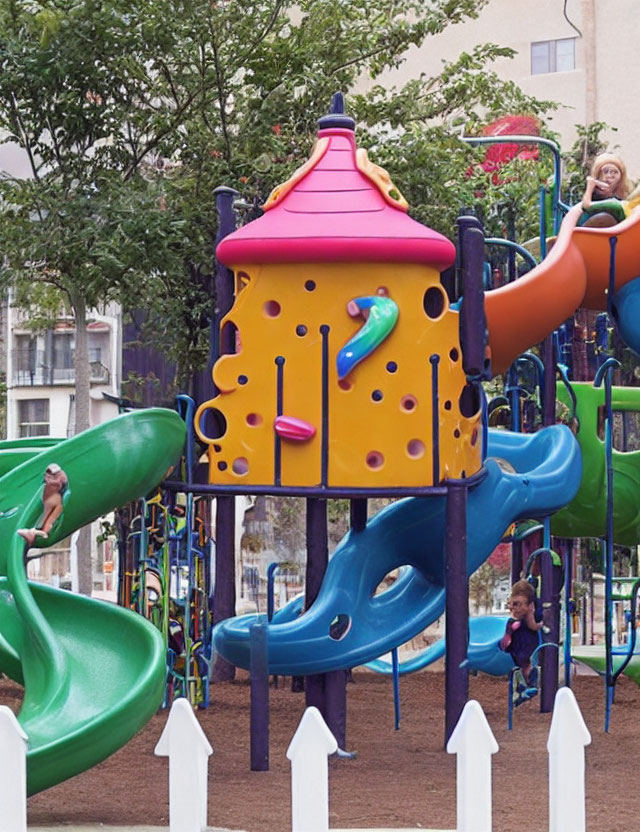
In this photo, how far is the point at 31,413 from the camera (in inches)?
1708

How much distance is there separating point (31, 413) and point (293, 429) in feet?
114

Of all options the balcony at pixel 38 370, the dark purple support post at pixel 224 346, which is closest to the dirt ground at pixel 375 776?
the dark purple support post at pixel 224 346

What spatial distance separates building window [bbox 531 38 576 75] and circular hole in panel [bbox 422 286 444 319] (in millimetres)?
26725

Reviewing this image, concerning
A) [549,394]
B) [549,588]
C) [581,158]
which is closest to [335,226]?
[549,394]

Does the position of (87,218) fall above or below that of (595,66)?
below

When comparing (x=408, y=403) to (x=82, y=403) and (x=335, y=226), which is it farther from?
(x=82, y=403)

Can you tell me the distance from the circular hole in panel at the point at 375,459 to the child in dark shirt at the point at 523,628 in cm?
197

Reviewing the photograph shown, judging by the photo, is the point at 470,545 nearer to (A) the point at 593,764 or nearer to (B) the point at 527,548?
(A) the point at 593,764

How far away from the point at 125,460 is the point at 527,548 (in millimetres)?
5661

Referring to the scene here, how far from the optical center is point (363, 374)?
31.2 feet

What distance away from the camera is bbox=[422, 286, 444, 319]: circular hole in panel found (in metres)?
9.91

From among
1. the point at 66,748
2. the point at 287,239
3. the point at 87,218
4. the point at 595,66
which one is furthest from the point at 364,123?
the point at 595,66

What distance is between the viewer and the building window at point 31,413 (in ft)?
141

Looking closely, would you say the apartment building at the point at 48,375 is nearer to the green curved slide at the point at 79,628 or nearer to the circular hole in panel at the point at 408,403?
the green curved slide at the point at 79,628
